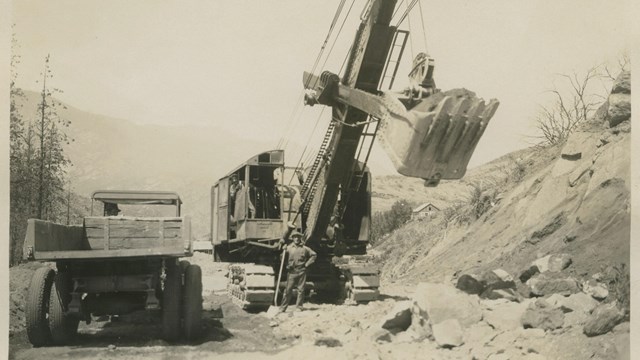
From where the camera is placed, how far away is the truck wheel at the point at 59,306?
7449mm

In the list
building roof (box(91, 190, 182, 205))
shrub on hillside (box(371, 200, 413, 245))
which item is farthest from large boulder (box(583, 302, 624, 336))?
shrub on hillside (box(371, 200, 413, 245))

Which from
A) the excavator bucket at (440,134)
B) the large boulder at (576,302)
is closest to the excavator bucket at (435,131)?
the excavator bucket at (440,134)

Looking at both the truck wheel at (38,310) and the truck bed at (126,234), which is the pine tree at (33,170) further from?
the truck wheel at (38,310)

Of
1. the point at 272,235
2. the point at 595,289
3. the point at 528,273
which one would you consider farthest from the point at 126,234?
the point at 595,289

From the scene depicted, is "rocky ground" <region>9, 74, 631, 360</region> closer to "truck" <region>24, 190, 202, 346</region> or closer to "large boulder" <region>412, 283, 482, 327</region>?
"large boulder" <region>412, 283, 482, 327</region>

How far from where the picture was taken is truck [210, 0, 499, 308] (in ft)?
22.1

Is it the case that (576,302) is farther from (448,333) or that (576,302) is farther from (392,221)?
(392,221)

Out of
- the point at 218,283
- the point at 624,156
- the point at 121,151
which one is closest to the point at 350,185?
the point at 624,156

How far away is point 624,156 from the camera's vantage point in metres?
9.34

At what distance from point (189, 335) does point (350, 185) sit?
498 cm

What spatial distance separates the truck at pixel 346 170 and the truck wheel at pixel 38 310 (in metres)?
4.27

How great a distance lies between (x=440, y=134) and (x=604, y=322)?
2.55 metres

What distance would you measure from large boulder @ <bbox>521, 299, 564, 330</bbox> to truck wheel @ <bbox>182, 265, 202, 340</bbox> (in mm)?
4196

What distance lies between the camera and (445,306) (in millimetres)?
7430
